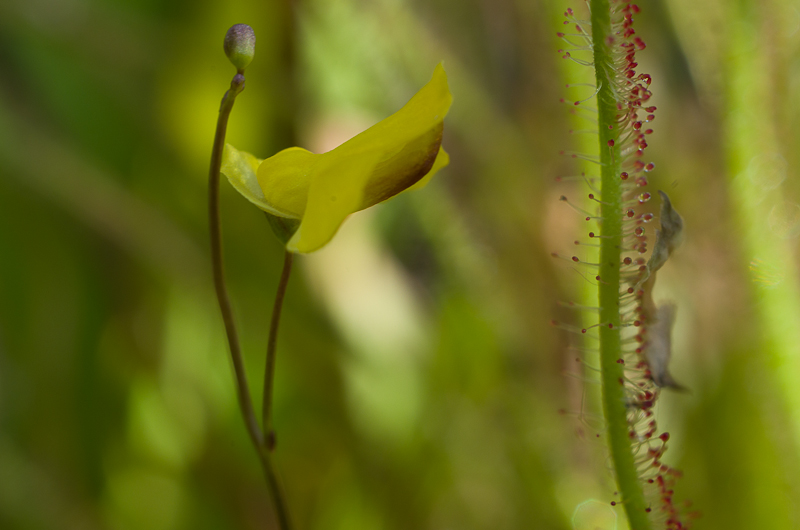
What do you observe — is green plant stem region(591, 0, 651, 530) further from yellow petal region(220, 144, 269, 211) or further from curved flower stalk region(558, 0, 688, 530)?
yellow petal region(220, 144, 269, 211)

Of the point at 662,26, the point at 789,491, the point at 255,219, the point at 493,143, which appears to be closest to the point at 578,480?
the point at 789,491

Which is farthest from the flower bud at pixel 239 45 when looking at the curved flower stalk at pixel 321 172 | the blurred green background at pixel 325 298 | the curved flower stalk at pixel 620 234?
the blurred green background at pixel 325 298

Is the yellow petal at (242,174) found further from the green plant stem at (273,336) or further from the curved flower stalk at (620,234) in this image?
the curved flower stalk at (620,234)

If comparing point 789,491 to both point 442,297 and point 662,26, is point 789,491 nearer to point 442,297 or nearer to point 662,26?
point 442,297

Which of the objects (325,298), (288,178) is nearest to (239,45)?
(288,178)

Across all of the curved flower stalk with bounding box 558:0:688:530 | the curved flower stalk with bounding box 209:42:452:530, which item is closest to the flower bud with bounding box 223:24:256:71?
the curved flower stalk with bounding box 209:42:452:530
